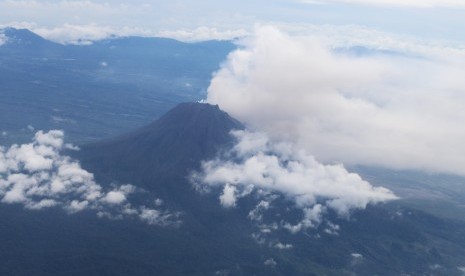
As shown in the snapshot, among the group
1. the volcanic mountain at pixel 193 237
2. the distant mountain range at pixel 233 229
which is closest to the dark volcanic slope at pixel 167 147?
the distant mountain range at pixel 233 229

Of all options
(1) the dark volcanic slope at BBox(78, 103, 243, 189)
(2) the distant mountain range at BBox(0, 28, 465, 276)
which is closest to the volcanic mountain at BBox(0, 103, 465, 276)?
(2) the distant mountain range at BBox(0, 28, 465, 276)

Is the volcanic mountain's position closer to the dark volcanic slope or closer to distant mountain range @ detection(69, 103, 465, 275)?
distant mountain range @ detection(69, 103, 465, 275)

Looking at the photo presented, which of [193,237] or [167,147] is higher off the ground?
[167,147]

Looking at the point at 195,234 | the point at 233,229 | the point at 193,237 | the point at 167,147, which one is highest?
the point at 167,147

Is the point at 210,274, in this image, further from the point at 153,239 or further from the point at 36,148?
the point at 36,148

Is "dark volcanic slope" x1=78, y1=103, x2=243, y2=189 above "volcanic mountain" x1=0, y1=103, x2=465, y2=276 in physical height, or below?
above

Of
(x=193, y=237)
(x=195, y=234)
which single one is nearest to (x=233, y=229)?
(x=195, y=234)

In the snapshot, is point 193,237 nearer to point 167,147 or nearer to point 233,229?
point 233,229

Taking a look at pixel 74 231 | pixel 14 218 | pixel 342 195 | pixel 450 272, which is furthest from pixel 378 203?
pixel 14 218

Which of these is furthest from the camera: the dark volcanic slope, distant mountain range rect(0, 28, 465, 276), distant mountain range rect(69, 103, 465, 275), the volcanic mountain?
the dark volcanic slope
